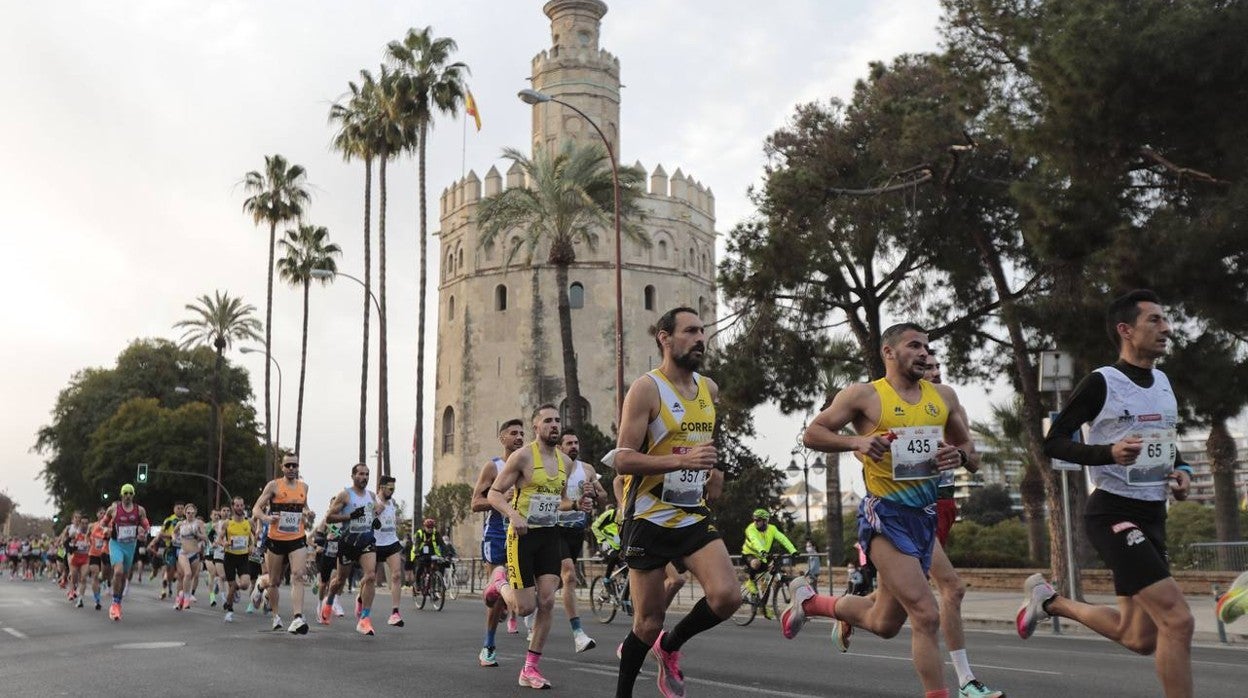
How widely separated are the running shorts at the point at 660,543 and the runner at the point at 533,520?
252cm

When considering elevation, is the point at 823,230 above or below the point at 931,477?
above

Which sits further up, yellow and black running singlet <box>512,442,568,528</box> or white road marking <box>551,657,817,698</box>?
yellow and black running singlet <box>512,442,568,528</box>

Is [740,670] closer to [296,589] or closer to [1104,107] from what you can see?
[296,589]

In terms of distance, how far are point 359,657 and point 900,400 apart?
6.36 m

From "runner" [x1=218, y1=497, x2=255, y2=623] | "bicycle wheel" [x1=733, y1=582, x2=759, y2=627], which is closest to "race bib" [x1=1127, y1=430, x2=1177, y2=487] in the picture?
"bicycle wheel" [x1=733, y1=582, x2=759, y2=627]

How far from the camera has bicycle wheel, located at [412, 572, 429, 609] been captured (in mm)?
22500

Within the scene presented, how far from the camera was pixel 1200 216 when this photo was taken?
1805 centimetres

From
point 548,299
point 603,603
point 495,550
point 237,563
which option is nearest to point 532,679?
point 495,550

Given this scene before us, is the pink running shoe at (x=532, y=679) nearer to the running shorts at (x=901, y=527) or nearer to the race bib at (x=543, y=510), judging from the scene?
the race bib at (x=543, y=510)

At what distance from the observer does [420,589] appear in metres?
22.6

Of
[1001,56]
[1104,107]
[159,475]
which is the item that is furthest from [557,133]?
[1104,107]

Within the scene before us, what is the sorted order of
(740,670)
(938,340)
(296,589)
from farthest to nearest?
(938,340), (296,589), (740,670)

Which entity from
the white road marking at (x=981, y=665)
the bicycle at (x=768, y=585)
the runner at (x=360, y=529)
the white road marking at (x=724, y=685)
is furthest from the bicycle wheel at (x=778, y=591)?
the white road marking at (x=724, y=685)

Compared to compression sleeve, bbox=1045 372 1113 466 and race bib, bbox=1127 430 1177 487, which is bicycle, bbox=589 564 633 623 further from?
race bib, bbox=1127 430 1177 487
